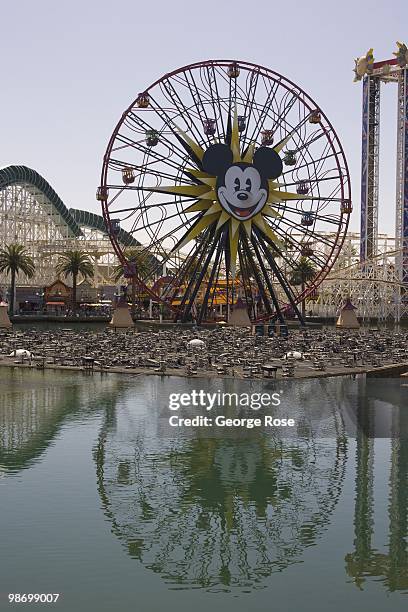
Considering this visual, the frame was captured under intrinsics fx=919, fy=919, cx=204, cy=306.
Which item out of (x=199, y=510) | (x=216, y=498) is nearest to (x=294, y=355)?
(x=216, y=498)

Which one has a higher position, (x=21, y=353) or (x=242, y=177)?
(x=242, y=177)

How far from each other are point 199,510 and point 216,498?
4.22ft

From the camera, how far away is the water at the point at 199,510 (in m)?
19.9

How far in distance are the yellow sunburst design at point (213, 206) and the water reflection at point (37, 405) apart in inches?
1182

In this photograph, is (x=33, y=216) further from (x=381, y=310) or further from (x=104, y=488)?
(x=104, y=488)

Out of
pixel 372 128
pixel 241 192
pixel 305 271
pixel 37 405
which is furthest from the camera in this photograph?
pixel 372 128

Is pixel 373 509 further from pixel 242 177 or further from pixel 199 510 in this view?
pixel 242 177

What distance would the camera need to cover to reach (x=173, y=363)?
Result: 5200 centimetres

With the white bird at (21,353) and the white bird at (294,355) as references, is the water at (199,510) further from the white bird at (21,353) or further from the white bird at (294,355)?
the white bird at (21,353)

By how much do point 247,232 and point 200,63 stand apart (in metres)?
15.4

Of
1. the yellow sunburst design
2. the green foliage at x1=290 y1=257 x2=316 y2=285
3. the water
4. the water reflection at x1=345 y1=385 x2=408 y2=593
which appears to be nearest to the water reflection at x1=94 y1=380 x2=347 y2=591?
the water

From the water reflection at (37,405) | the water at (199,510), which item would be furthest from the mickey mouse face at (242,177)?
the water at (199,510)

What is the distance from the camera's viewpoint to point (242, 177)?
260 feet

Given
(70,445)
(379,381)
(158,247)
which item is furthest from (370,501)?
(158,247)
